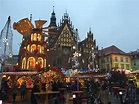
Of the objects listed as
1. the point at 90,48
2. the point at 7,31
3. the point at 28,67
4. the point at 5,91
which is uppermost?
the point at 90,48

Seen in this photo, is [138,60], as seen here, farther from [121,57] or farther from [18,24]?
[18,24]

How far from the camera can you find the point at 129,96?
7852 millimetres

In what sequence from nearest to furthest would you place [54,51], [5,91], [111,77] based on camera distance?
[5,91] < [111,77] < [54,51]

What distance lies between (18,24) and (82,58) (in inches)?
913

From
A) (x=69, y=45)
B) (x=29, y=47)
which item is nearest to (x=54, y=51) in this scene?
(x=69, y=45)

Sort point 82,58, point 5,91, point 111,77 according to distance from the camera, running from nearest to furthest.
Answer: point 5,91 → point 111,77 → point 82,58

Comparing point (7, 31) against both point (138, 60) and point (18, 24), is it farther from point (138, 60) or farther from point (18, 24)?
point (138, 60)

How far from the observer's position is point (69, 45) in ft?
125

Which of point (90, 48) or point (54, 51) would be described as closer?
point (54, 51)

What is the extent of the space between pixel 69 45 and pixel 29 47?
60.4 ft

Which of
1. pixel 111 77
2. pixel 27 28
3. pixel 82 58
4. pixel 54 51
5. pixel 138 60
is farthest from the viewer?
pixel 138 60

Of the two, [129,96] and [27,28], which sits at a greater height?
[27,28]

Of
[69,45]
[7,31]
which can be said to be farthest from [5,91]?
[69,45]

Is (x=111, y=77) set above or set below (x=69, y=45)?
below
